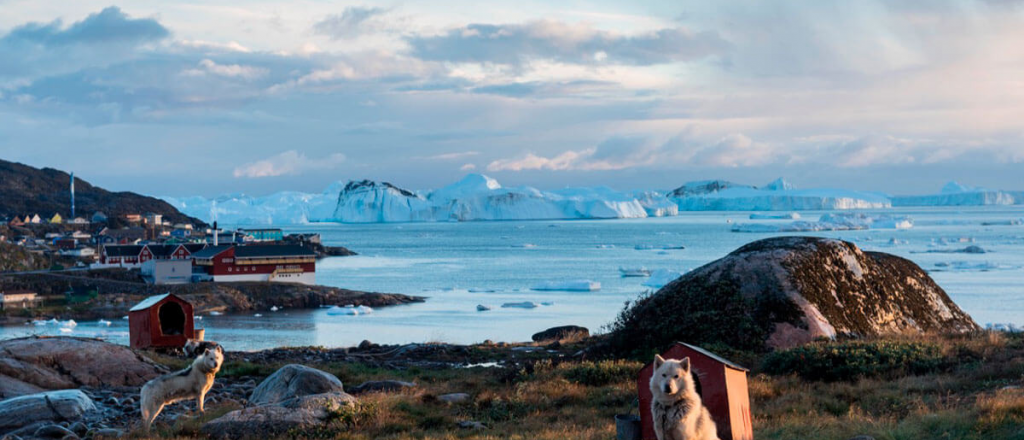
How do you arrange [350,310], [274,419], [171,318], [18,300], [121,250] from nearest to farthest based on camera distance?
[274,419] → [171,318] → [350,310] → [18,300] → [121,250]

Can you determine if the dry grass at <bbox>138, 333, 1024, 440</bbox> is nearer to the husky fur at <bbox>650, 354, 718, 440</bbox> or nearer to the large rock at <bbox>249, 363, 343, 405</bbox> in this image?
the large rock at <bbox>249, 363, 343, 405</bbox>

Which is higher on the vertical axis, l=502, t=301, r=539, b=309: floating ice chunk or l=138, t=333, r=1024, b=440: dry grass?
l=138, t=333, r=1024, b=440: dry grass

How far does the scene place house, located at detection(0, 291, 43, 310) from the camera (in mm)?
59725

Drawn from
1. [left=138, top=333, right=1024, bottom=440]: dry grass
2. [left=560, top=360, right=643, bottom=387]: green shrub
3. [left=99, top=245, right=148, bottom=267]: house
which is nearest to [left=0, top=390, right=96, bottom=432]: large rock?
[left=138, top=333, right=1024, bottom=440]: dry grass

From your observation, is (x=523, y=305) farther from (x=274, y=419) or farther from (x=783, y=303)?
(x=274, y=419)

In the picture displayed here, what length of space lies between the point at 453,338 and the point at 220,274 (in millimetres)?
36809

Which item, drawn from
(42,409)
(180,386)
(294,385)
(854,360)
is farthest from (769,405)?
(42,409)

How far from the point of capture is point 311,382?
1270cm

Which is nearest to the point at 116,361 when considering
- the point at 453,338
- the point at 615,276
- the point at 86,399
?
the point at 86,399

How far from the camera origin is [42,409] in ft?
38.5

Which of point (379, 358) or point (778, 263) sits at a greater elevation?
point (778, 263)

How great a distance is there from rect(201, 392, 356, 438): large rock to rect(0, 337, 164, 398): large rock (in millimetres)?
5769

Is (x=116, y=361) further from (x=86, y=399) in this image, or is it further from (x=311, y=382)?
(x=311, y=382)

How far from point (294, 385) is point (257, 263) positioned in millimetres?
61620
